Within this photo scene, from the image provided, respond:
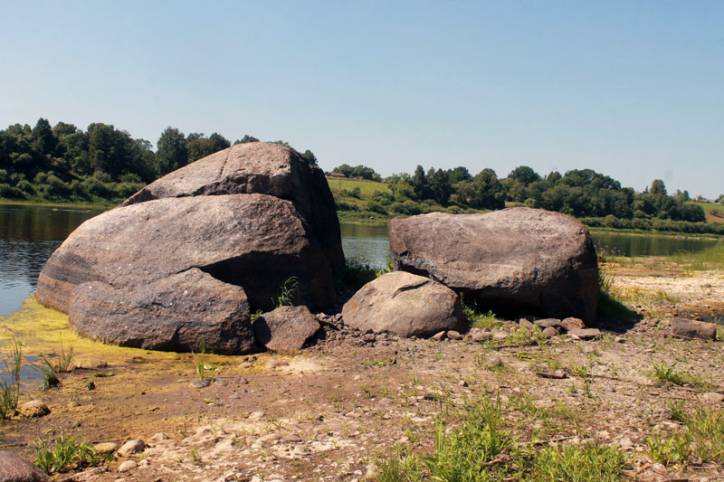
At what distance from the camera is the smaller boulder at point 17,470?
452 centimetres

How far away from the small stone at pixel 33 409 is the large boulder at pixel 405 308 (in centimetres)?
511

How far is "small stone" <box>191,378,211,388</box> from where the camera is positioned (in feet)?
25.0

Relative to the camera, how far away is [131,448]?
218 inches

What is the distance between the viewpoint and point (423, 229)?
40.8 feet

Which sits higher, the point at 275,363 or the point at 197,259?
the point at 197,259

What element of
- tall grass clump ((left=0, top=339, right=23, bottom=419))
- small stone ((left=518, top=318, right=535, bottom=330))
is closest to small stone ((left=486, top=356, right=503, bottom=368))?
small stone ((left=518, top=318, right=535, bottom=330))

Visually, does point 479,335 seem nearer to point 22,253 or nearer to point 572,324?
point 572,324

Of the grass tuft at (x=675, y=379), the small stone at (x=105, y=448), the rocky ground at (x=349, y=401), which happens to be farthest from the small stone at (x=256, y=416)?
the grass tuft at (x=675, y=379)

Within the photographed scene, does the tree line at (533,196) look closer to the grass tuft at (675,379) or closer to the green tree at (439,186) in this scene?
the green tree at (439,186)

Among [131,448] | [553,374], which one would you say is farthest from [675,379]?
[131,448]

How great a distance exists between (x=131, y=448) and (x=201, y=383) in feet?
6.94

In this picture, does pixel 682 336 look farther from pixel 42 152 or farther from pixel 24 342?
pixel 42 152

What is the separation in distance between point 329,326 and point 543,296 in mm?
3896

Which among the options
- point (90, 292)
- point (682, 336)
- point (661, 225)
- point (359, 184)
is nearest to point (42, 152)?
point (359, 184)
